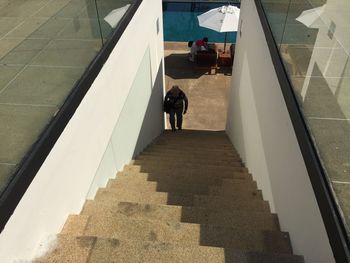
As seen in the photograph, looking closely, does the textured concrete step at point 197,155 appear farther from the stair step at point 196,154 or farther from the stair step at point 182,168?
the stair step at point 182,168

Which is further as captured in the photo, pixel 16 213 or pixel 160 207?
pixel 160 207

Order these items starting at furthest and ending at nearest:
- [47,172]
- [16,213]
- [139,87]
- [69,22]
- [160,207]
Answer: [139,87] → [69,22] → [160,207] → [47,172] → [16,213]

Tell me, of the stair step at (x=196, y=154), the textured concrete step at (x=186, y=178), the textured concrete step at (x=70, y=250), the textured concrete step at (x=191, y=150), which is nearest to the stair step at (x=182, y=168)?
the textured concrete step at (x=186, y=178)

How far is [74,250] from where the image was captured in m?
3.11

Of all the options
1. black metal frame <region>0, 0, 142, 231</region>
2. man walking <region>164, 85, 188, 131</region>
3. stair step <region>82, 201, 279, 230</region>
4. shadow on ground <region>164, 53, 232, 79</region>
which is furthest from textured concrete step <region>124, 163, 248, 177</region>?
shadow on ground <region>164, 53, 232, 79</region>

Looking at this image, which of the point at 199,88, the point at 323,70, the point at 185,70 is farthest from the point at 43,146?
the point at 185,70

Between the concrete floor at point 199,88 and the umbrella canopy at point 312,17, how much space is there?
657cm

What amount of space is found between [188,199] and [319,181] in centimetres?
267

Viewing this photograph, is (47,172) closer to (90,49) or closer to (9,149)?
(9,149)

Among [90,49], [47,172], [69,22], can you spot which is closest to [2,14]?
[69,22]

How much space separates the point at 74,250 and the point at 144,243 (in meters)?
0.66

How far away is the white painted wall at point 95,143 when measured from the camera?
2914mm

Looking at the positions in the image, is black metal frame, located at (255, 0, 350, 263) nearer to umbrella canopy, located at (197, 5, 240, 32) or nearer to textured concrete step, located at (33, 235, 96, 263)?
textured concrete step, located at (33, 235, 96, 263)

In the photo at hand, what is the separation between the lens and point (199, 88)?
502 inches
